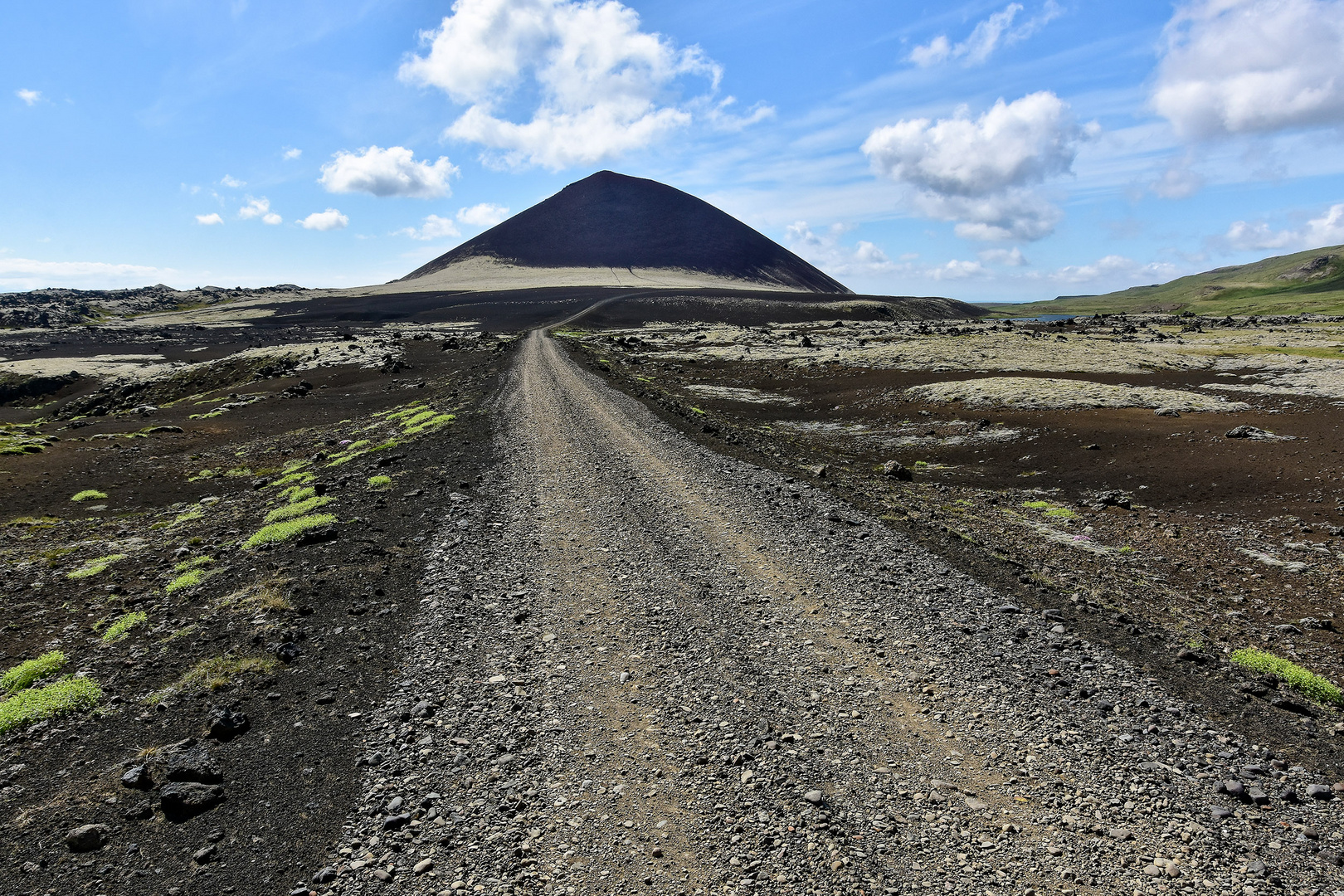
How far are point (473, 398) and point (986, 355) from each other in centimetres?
5077

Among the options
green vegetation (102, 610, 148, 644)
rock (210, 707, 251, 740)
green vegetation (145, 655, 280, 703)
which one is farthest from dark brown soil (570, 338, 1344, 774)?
green vegetation (102, 610, 148, 644)

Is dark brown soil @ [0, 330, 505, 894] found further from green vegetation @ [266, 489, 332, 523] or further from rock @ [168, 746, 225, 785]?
green vegetation @ [266, 489, 332, 523]

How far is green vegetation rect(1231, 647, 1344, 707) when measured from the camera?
425 inches

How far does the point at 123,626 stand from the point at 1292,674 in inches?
951

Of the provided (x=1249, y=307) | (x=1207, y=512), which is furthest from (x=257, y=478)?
(x=1249, y=307)

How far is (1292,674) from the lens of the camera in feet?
36.8

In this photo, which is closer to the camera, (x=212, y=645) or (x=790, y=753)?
(x=790, y=753)

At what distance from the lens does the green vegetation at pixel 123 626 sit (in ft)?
47.5

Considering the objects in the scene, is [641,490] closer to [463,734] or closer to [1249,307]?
[463,734]

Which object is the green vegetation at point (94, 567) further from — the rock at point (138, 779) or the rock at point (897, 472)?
the rock at point (897, 472)

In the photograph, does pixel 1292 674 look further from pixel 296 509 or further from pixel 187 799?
pixel 296 509

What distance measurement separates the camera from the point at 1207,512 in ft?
72.3

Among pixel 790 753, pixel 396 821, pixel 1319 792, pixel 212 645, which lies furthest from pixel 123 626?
pixel 1319 792

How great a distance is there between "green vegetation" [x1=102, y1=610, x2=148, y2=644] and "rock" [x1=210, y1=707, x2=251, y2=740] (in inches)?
254
